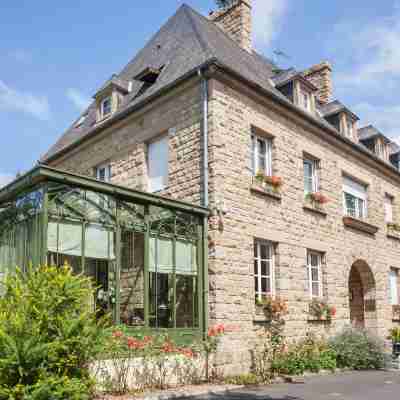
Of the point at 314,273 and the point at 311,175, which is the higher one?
the point at 311,175

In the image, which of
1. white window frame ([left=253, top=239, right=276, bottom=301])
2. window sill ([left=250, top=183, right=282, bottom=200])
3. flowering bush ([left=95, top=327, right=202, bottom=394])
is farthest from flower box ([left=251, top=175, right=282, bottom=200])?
flowering bush ([left=95, top=327, right=202, bottom=394])

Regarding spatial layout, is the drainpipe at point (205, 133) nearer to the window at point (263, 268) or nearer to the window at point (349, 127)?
the window at point (263, 268)

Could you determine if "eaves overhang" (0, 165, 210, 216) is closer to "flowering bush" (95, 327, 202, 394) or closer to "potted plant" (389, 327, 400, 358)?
"flowering bush" (95, 327, 202, 394)

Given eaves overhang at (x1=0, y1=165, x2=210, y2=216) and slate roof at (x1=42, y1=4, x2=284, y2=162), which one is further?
slate roof at (x1=42, y1=4, x2=284, y2=162)

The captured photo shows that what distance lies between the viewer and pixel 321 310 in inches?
501

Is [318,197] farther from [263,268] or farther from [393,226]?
[393,226]

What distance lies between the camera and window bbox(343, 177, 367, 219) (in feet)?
50.6

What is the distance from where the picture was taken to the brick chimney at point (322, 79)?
1859 centimetres

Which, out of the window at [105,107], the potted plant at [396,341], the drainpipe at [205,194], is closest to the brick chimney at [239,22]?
the window at [105,107]

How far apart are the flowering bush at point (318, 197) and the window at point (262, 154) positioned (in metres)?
1.74

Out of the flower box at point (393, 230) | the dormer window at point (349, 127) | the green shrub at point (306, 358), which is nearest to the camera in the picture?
the green shrub at point (306, 358)

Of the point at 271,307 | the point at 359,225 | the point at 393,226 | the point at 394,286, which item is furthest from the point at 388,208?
the point at 271,307

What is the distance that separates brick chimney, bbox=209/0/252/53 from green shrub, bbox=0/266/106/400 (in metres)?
11.0

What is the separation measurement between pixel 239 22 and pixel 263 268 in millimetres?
7936
